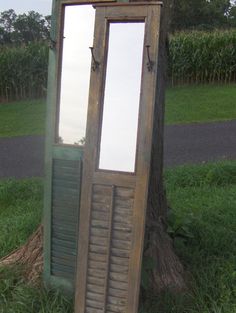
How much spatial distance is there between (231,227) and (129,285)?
1.92 meters

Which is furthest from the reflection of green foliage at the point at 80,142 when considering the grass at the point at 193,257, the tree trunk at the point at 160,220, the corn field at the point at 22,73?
the corn field at the point at 22,73

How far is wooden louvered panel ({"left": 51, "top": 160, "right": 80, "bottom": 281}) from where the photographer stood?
3.61 meters

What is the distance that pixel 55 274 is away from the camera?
151 inches

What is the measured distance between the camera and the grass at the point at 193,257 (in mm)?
3693

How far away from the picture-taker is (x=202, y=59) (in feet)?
68.6

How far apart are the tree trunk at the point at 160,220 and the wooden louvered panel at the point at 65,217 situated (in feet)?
1.79

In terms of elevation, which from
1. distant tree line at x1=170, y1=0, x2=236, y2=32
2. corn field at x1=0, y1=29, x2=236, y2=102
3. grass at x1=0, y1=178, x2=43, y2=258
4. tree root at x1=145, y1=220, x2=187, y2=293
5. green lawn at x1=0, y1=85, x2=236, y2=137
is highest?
distant tree line at x1=170, y1=0, x2=236, y2=32

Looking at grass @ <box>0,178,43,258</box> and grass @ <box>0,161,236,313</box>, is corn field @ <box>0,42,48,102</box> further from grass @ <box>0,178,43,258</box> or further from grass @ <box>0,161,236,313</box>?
grass @ <box>0,161,236,313</box>

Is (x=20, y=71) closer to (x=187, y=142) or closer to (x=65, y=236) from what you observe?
(x=187, y=142)

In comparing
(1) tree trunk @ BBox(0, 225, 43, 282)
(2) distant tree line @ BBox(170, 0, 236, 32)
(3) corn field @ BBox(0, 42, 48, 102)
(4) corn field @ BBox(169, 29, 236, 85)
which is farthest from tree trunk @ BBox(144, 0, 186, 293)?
(2) distant tree line @ BBox(170, 0, 236, 32)

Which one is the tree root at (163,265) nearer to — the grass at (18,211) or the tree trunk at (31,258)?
the tree trunk at (31,258)

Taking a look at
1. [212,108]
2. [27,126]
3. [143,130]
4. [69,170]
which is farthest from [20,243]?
[212,108]

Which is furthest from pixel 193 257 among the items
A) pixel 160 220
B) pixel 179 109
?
pixel 179 109

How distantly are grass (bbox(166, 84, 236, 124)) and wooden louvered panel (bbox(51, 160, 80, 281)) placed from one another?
9.68 metres
